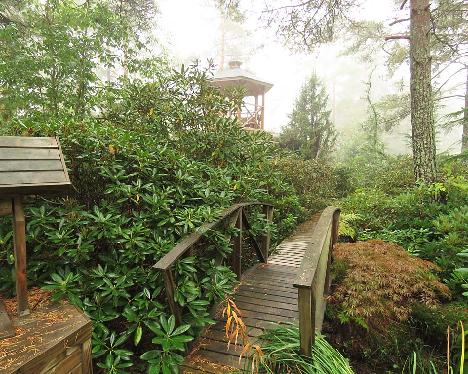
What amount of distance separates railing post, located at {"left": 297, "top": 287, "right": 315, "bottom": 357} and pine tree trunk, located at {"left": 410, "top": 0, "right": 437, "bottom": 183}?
560 centimetres

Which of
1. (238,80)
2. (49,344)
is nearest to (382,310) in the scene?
(49,344)

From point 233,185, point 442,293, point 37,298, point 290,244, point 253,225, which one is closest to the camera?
point 37,298

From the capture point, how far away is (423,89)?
6219 millimetres

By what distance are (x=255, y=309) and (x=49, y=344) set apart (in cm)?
217

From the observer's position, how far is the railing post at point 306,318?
1898mm

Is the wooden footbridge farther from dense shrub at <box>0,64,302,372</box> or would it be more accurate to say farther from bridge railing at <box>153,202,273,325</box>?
dense shrub at <box>0,64,302,372</box>

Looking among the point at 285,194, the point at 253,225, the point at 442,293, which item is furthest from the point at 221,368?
the point at 285,194

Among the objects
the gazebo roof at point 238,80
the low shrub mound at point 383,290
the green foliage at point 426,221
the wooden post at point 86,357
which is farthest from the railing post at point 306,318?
the gazebo roof at point 238,80

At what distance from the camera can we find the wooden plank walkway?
8.10ft

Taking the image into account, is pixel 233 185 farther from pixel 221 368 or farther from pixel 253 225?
pixel 221 368

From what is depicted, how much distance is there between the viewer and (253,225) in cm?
435

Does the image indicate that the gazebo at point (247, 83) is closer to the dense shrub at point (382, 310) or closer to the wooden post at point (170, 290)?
the dense shrub at point (382, 310)

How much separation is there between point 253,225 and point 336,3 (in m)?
6.22

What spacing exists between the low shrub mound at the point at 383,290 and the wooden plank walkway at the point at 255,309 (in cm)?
61
